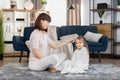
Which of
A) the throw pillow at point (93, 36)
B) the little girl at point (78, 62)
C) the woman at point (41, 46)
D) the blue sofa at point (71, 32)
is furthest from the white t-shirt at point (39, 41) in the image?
the throw pillow at point (93, 36)

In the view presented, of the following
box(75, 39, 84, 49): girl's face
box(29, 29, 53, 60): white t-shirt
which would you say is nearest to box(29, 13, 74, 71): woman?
box(29, 29, 53, 60): white t-shirt

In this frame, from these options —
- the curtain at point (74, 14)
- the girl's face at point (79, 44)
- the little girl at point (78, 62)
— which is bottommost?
the little girl at point (78, 62)

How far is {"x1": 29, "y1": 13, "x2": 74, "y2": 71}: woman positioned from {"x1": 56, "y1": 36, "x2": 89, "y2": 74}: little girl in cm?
16

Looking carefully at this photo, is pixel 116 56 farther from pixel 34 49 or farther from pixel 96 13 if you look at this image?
pixel 34 49

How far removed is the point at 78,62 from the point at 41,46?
627 millimetres

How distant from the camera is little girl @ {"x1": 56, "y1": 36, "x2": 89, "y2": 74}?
400cm

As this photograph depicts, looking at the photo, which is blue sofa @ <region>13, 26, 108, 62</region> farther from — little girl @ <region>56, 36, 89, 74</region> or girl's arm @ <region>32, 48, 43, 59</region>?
girl's arm @ <region>32, 48, 43, 59</region>

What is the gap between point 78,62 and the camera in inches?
160

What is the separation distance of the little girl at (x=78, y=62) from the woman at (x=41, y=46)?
16cm

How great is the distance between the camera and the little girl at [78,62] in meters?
4.00

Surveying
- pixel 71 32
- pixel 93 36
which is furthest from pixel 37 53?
pixel 71 32

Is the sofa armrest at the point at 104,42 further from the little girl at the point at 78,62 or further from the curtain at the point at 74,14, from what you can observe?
the curtain at the point at 74,14

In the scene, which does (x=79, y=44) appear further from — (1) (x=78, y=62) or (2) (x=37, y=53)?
Answer: (2) (x=37, y=53)

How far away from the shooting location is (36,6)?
8422 mm
